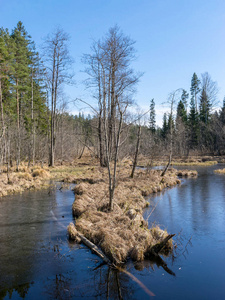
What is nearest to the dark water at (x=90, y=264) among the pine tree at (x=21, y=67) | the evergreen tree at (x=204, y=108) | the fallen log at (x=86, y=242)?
the fallen log at (x=86, y=242)

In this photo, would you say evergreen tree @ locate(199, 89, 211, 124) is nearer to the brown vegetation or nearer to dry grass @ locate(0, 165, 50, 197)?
dry grass @ locate(0, 165, 50, 197)

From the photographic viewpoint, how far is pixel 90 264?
6145 mm

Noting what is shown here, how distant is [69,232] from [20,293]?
2784 mm

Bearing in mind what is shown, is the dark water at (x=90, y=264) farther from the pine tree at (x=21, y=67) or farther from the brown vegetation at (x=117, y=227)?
the pine tree at (x=21, y=67)

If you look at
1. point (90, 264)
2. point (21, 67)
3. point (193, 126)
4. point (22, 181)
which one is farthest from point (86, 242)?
point (193, 126)

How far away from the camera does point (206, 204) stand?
12391mm

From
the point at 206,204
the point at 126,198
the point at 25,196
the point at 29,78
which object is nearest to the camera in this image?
the point at 126,198

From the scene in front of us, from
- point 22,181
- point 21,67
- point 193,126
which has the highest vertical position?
point 21,67

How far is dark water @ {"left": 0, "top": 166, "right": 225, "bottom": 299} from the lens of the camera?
199 inches

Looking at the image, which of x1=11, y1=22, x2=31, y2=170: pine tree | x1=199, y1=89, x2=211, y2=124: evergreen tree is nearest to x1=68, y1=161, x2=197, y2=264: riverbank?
x1=11, y1=22, x2=31, y2=170: pine tree

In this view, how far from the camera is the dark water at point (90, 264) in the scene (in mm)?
5047

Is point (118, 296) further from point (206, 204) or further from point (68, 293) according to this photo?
point (206, 204)

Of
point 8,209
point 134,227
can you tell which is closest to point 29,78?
point 8,209

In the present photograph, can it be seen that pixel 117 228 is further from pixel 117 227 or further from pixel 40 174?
pixel 40 174
